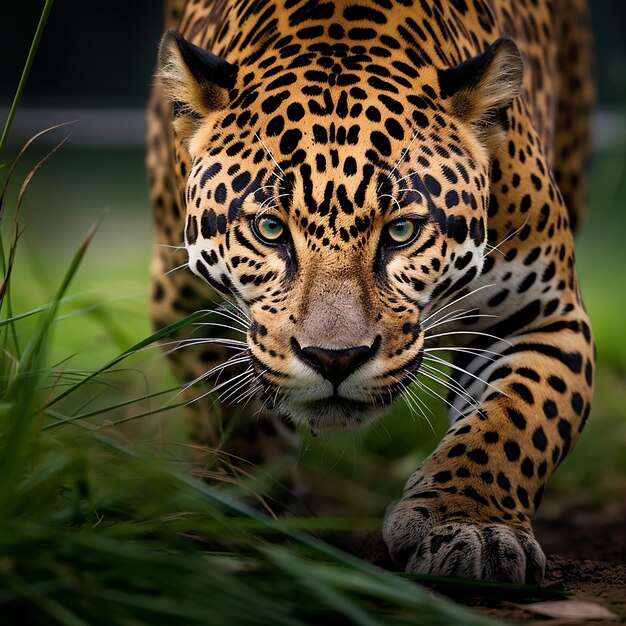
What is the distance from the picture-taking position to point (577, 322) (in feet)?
16.9

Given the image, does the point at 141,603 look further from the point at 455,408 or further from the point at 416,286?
the point at 455,408

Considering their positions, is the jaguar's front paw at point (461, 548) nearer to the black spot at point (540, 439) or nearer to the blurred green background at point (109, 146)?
the black spot at point (540, 439)

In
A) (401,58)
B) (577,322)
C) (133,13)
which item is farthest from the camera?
(133,13)

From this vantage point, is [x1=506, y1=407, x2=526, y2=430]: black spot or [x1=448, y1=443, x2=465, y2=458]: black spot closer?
[x1=448, y1=443, x2=465, y2=458]: black spot

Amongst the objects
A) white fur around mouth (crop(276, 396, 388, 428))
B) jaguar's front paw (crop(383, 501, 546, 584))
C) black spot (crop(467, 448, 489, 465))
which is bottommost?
jaguar's front paw (crop(383, 501, 546, 584))

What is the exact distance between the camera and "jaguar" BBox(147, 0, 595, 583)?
13.6 ft

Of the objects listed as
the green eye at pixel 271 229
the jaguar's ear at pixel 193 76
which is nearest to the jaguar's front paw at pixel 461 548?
the green eye at pixel 271 229

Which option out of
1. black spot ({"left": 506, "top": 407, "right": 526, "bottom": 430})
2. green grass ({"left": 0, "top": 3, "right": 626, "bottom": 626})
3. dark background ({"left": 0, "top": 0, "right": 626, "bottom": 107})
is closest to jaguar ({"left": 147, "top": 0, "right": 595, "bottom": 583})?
black spot ({"left": 506, "top": 407, "right": 526, "bottom": 430})

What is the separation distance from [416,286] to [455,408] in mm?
797

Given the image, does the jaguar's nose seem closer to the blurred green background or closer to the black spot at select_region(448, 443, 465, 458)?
the black spot at select_region(448, 443, 465, 458)

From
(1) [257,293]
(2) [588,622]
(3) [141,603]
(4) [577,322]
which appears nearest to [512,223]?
(4) [577,322]

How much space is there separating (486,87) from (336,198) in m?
0.90

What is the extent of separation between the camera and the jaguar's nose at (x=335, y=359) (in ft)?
12.9

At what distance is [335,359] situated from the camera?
3.94 metres
